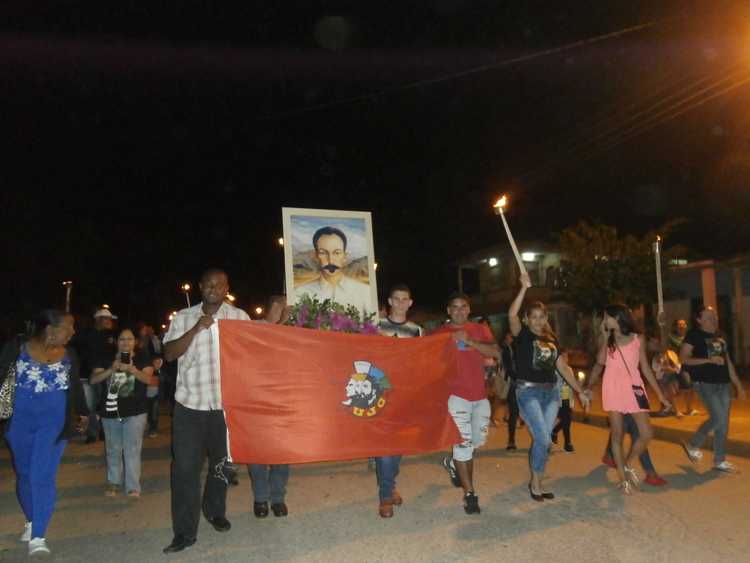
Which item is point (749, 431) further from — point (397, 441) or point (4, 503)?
point (4, 503)

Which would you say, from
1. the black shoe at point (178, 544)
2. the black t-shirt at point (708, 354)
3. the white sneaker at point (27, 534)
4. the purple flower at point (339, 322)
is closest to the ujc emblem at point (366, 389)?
the purple flower at point (339, 322)

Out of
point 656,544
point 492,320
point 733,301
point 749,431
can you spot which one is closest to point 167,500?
point 656,544

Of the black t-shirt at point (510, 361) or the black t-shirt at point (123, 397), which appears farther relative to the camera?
the black t-shirt at point (123, 397)

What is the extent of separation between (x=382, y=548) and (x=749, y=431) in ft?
22.4

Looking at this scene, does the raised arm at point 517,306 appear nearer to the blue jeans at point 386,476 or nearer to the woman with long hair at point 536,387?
the woman with long hair at point 536,387

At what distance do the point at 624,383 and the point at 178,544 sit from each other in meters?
4.34

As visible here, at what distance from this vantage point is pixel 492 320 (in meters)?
43.1

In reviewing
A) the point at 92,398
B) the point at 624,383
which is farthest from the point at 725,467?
the point at 92,398

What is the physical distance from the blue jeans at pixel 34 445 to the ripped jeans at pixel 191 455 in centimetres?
104

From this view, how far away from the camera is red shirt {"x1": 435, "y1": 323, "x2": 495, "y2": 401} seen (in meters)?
6.41

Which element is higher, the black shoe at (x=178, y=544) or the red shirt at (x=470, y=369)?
the red shirt at (x=470, y=369)

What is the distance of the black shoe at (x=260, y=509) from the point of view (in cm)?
626

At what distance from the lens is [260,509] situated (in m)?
6.28

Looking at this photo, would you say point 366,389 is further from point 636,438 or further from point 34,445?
point 636,438
